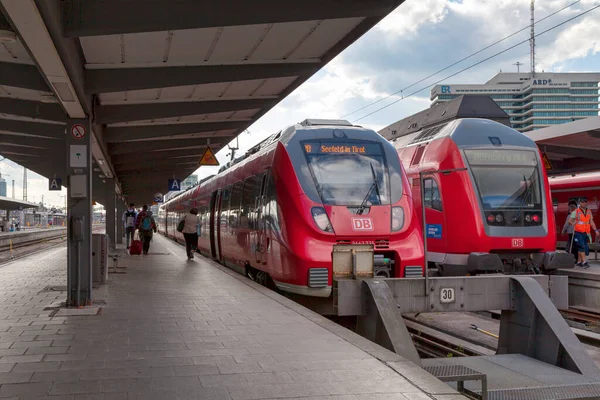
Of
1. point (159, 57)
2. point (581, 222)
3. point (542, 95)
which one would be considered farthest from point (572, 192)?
point (542, 95)

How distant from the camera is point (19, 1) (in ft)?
16.1

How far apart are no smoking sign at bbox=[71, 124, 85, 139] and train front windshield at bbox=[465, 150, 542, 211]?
7002 mm

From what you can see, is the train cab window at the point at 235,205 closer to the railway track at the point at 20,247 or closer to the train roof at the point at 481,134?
the train roof at the point at 481,134

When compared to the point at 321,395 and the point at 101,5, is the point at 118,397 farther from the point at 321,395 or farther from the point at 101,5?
the point at 101,5

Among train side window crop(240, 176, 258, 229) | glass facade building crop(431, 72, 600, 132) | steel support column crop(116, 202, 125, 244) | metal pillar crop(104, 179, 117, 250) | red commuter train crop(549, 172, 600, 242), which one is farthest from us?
glass facade building crop(431, 72, 600, 132)

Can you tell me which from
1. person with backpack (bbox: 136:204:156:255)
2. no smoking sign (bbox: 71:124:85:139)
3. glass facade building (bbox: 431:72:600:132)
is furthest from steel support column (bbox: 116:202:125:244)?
glass facade building (bbox: 431:72:600:132)

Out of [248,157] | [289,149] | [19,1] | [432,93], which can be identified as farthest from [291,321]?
[432,93]

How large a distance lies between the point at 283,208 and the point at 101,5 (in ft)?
13.7

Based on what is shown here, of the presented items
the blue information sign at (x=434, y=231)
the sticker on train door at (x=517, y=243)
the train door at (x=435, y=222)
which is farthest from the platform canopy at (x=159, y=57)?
the sticker on train door at (x=517, y=243)

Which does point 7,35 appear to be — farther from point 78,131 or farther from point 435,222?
point 435,222

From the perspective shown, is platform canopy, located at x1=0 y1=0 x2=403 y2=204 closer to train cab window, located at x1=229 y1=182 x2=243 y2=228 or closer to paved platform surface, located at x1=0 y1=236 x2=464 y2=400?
train cab window, located at x1=229 y1=182 x2=243 y2=228

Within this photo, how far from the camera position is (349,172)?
9797mm

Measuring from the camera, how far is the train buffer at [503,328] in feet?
20.7

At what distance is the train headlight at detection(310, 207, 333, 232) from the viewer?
9.16 meters
